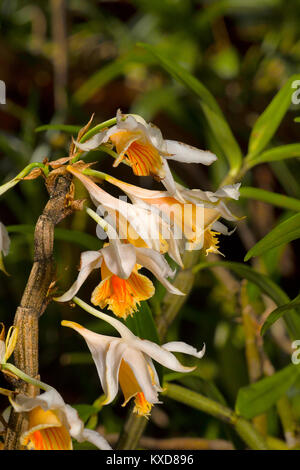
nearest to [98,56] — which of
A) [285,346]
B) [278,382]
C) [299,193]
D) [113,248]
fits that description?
[299,193]

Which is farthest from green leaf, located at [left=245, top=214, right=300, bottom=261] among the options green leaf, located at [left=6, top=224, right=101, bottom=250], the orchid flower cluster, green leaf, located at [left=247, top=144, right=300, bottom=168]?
green leaf, located at [left=6, top=224, right=101, bottom=250]

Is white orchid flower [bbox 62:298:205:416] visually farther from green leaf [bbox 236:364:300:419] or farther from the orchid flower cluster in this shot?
green leaf [bbox 236:364:300:419]

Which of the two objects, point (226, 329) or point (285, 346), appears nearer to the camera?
point (285, 346)

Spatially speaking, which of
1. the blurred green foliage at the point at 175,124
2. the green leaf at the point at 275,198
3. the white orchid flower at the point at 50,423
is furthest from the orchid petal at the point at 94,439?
the green leaf at the point at 275,198

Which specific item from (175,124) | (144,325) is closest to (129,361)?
(144,325)

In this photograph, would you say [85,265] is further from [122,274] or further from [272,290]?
[272,290]

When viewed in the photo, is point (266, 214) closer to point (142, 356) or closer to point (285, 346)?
point (285, 346)
